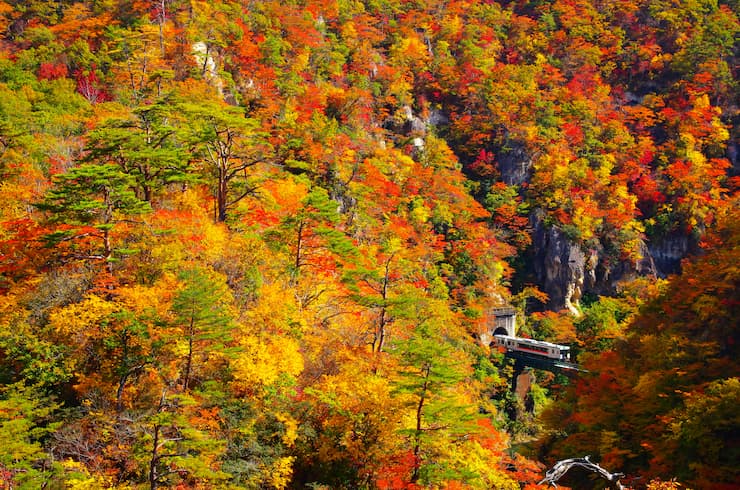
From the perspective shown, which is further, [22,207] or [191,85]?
[191,85]

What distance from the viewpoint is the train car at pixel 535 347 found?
115 ft

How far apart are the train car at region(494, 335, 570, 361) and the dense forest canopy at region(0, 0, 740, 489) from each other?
115 centimetres

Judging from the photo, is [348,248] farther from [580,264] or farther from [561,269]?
[580,264]

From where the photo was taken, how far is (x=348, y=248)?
70.8 ft

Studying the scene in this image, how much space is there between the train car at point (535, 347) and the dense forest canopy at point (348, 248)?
3.77ft

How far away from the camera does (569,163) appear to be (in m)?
47.6

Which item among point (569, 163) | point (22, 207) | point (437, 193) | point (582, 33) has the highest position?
point (582, 33)

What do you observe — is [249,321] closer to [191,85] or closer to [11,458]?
[11,458]

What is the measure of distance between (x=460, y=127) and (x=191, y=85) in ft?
95.8

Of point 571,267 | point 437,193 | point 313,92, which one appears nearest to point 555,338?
point 571,267

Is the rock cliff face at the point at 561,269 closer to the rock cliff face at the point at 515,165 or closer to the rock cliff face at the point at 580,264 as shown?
the rock cliff face at the point at 580,264

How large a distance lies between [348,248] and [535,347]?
2063 centimetres

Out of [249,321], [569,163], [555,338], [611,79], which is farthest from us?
[611,79]

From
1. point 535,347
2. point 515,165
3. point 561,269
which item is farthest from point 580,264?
point 535,347
